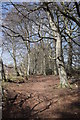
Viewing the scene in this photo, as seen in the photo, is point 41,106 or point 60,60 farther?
point 60,60

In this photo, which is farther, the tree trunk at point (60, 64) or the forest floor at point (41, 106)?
the tree trunk at point (60, 64)

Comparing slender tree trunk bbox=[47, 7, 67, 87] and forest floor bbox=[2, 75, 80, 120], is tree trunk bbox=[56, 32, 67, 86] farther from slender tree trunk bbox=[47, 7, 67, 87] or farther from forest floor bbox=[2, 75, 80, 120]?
forest floor bbox=[2, 75, 80, 120]

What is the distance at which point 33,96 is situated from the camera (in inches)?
214

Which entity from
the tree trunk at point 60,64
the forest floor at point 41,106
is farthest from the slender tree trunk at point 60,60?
the forest floor at point 41,106

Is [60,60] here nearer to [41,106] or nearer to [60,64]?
[60,64]

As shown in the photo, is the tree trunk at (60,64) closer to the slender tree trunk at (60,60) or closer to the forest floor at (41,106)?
the slender tree trunk at (60,60)

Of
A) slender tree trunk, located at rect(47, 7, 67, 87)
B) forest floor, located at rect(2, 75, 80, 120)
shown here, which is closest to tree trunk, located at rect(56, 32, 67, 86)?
slender tree trunk, located at rect(47, 7, 67, 87)

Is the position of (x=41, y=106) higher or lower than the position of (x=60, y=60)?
lower

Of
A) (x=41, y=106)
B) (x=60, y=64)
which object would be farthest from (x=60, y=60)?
(x=41, y=106)

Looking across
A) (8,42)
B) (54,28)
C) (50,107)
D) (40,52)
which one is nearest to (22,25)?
(8,42)

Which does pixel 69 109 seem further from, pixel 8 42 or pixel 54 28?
pixel 8 42

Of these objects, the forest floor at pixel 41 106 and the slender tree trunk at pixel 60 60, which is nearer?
the forest floor at pixel 41 106

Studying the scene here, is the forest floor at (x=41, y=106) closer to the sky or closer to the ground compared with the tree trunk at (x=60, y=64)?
closer to the ground

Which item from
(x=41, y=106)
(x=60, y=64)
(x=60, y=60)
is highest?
(x=60, y=60)
